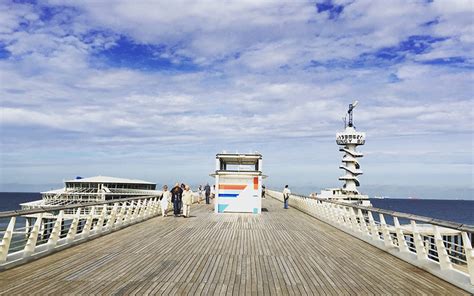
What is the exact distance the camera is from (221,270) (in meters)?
8.14

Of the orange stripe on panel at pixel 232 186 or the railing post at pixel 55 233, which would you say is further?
the orange stripe on panel at pixel 232 186

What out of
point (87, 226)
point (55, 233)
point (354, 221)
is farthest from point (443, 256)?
point (87, 226)

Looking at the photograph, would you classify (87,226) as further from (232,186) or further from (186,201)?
(232,186)

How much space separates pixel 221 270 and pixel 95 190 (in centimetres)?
7291

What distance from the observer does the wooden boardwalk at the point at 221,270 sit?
675 centimetres

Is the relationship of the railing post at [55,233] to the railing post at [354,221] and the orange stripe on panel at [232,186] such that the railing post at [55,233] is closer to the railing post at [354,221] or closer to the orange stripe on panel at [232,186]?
the railing post at [354,221]

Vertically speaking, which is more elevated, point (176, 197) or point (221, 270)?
point (176, 197)

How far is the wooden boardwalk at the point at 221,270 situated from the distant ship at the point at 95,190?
60.9m

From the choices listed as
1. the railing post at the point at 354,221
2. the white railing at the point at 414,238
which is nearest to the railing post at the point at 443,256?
the white railing at the point at 414,238

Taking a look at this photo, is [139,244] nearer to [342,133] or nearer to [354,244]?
[354,244]

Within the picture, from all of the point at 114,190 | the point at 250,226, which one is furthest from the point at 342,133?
the point at 250,226

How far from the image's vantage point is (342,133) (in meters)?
76.2

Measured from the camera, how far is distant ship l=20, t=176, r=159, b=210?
232 ft

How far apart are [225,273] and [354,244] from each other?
225 inches
